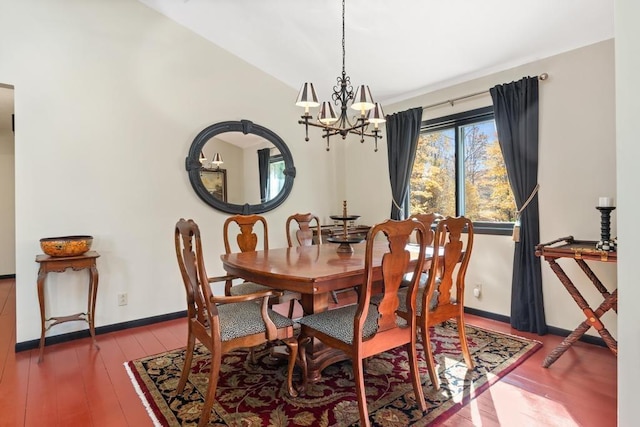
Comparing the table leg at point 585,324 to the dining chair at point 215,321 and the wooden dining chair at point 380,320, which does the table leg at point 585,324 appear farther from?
the dining chair at point 215,321

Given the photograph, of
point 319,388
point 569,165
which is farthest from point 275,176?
point 569,165

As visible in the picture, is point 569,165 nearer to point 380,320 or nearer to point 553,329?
point 553,329

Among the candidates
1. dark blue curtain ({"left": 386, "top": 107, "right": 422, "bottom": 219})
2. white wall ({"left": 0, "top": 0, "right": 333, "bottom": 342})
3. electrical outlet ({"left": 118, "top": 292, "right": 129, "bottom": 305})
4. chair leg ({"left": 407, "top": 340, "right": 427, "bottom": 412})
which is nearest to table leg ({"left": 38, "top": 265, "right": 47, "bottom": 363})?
white wall ({"left": 0, "top": 0, "right": 333, "bottom": 342})

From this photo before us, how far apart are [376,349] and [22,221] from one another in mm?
2931

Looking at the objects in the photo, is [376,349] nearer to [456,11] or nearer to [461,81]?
[456,11]

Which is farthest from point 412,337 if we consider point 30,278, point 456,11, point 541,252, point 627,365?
point 30,278

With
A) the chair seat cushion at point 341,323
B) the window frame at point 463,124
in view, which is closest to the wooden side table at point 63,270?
the chair seat cushion at point 341,323

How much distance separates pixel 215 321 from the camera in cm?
176

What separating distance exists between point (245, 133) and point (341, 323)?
2.72 m

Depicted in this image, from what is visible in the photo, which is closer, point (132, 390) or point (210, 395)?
point (210, 395)

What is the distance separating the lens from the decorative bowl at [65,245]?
2684 mm

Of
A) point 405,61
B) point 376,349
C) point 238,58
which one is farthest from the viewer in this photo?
point 238,58

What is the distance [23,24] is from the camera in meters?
2.79

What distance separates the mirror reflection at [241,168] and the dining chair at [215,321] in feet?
6.13
